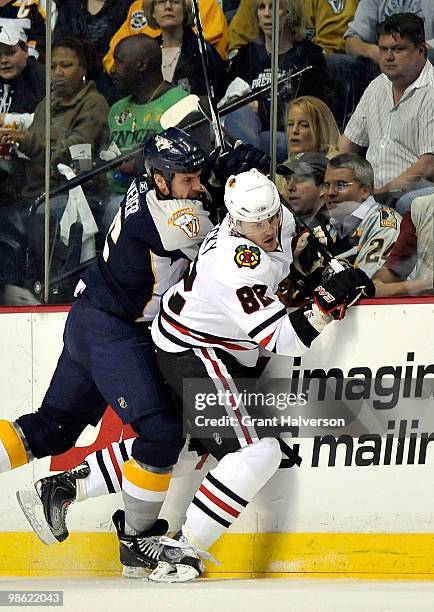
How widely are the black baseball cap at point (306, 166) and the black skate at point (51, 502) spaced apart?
1185 mm

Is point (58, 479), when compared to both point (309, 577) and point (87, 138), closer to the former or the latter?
point (309, 577)

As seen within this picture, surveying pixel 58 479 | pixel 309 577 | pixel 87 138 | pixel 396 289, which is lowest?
pixel 309 577

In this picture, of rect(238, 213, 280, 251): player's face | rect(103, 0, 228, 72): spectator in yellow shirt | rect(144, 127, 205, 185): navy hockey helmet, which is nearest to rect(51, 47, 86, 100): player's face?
rect(103, 0, 228, 72): spectator in yellow shirt

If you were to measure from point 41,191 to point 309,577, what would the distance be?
5.13 ft

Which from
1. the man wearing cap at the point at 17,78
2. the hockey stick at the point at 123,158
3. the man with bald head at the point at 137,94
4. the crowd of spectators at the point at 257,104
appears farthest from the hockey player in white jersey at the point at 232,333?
the man wearing cap at the point at 17,78

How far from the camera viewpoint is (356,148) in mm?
3842

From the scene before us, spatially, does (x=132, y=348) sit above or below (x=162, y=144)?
below

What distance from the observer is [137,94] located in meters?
3.99

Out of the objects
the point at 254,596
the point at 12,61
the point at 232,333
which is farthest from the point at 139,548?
the point at 12,61

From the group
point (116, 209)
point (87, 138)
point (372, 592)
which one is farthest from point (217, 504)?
point (87, 138)

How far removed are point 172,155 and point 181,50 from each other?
41 centimetres

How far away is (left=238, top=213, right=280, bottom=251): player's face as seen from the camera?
12.0ft

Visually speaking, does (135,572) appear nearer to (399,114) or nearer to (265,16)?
(399,114)

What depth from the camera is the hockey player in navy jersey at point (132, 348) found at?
12.5ft
